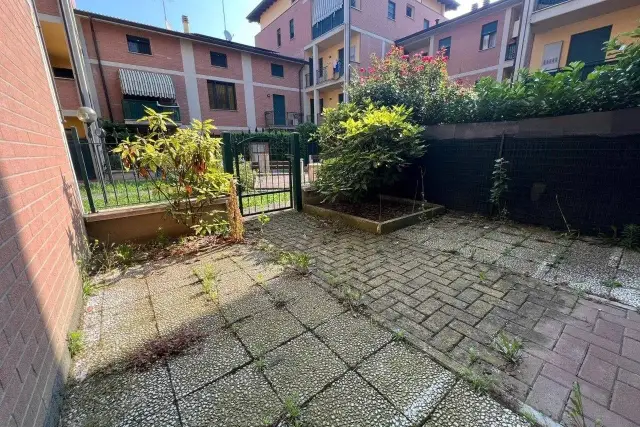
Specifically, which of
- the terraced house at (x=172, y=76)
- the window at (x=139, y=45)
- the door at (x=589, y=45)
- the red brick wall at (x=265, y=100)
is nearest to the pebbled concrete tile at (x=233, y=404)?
the terraced house at (x=172, y=76)

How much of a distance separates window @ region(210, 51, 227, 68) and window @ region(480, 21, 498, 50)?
15175 mm

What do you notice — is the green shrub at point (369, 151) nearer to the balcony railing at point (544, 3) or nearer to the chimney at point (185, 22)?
the balcony railing at point (544, 3)

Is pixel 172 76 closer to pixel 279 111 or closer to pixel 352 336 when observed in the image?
pixel 279 111

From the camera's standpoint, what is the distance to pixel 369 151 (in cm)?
502

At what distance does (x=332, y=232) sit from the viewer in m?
4.59

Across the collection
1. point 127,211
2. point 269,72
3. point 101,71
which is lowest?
point 127,211

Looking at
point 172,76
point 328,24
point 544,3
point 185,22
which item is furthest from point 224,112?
point 544,3

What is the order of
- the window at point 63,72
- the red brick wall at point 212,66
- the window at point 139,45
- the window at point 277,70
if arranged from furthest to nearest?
the window at point 277,70, the red brick wall at point 212,66, the window at point 139,45, the window at point 63,72

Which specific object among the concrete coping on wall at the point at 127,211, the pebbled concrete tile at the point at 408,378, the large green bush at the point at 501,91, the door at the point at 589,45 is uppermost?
the door at the point at 589,45

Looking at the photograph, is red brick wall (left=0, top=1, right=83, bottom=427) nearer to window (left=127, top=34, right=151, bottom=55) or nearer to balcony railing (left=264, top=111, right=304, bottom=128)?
window (left=127, top=34, right=151, bottom=55)

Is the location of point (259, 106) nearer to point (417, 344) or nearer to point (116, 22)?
point (116, 22)

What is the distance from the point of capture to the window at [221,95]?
56.6 ft

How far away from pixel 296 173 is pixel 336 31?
1554 centimetres

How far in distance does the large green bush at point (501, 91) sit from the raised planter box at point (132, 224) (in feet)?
14.6
